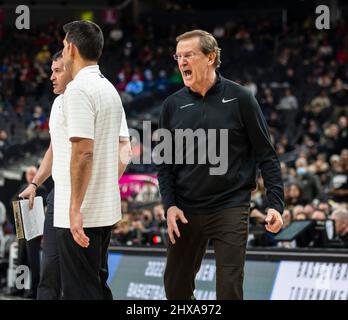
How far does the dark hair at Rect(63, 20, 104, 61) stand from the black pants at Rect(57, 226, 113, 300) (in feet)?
3.42

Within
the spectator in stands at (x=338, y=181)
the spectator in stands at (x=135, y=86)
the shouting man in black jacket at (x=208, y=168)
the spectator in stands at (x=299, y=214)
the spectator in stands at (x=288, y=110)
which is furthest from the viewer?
the spectator in stands at (x=135, y=86)

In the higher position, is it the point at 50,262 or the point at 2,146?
the point at 2,146

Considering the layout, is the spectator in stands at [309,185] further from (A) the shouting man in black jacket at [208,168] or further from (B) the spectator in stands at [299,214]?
(A) the shouting man in black jacket at [208,168]

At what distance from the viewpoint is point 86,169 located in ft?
16.6

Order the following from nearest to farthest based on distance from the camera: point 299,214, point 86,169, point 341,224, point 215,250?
point 86,169
point 215,250
point 341,224
point 299,214

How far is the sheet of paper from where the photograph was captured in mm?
6279

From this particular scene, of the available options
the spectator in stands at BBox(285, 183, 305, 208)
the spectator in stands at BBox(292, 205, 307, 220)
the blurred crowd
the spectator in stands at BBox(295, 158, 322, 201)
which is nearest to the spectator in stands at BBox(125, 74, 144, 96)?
the blurred crowd

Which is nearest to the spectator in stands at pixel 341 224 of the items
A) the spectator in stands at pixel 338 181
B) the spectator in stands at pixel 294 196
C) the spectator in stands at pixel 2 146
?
the spectator in stands at pixel 294 196

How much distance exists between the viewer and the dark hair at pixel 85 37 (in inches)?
207

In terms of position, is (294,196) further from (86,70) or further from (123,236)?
(86,70)

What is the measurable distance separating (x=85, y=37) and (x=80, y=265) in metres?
1.33

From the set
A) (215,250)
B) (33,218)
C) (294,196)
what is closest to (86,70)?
(215,250)

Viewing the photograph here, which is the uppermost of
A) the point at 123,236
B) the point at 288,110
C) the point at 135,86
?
the point at 135,86
